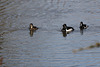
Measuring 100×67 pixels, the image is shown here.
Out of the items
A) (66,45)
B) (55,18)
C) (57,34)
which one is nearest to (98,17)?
(55,18)

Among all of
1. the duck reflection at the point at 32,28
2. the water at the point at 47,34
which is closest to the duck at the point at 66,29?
the water at the point at 47,34

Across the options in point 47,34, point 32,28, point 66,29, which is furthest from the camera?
point 66,29

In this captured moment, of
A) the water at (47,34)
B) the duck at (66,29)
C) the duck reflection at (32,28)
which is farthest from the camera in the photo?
the duck reflection at (32,28)

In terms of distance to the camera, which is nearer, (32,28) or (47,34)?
(47,34)

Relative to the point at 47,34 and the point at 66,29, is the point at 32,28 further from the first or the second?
the point at 66,29

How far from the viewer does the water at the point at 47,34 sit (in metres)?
9.96

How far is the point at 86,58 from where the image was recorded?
9.80m

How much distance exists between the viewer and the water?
9961 millimetres

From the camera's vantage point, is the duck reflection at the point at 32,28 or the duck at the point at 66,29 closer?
the duck at the point at 66,29

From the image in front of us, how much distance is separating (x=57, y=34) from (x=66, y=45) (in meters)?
2.76

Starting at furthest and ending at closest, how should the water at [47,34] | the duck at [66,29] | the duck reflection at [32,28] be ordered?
the duck reflection at [32,28] → the duck at [66,29] → the water at [47,34]

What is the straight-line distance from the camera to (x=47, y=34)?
14.4 meters

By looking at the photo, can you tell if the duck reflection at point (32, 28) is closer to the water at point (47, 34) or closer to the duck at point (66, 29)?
the water at point (47, 34)

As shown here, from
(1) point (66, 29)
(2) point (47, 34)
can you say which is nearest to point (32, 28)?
(2) point (47, 34)
